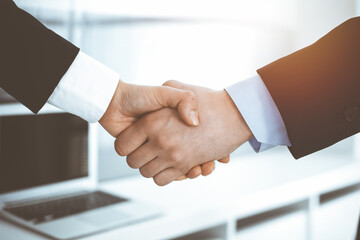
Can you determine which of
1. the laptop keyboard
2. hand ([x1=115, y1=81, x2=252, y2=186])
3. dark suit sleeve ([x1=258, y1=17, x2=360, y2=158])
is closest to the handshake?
hand ([x1=115, y1=81, x2=252, y2=186])

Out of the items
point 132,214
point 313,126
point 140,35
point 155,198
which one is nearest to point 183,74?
point 140,35

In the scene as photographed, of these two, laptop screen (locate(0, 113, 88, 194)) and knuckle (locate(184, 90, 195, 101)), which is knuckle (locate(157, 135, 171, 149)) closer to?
knuckle (locate(184, 90, 195, 101))

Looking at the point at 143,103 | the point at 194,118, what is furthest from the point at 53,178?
the point at 194,118

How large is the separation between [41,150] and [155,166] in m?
0.49

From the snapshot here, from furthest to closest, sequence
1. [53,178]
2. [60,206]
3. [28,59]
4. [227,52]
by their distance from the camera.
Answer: [227,52]
[53,178]
[60,206]
[28,59]

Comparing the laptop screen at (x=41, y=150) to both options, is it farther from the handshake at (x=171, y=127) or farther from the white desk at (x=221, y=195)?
the handshake at (x=171, y=127)

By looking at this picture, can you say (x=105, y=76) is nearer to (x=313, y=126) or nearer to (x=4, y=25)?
(x=4, y=25)

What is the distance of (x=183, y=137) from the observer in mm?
1148

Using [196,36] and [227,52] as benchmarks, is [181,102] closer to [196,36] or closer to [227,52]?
[196,36]

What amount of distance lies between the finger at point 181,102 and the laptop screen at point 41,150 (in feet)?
1.70

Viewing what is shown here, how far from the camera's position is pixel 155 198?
5.11 feet

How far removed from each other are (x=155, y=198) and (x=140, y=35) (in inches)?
29.8

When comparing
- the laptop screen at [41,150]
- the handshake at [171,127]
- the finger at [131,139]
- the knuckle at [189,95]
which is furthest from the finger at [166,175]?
the laptop screen at [41,150]

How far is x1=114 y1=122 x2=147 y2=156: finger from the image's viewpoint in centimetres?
117
